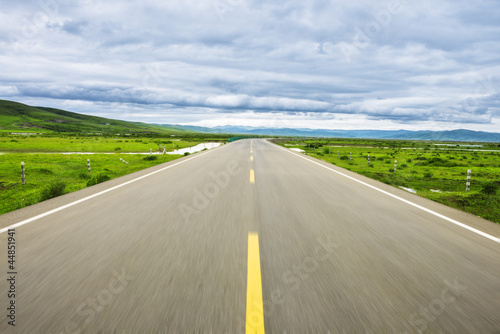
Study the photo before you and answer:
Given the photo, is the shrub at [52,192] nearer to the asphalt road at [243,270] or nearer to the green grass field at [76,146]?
the asphalt road at [243,270]

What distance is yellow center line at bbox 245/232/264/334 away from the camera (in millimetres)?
2553

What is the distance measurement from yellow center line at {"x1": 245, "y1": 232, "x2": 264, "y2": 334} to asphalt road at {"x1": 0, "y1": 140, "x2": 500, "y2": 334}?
62 mm

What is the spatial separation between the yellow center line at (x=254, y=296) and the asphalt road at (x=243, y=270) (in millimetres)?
62

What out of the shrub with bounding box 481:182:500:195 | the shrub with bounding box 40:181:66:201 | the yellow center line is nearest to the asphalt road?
the yellow center line

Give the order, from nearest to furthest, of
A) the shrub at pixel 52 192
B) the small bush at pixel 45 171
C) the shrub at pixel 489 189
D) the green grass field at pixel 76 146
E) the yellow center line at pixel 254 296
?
the yellow center line at pixel 254 296 < the shrub at pixel 52 192 < the shrub at pixel 489 189 < the small bush at pixel 45 171 < the green grass field at pixel 76 146

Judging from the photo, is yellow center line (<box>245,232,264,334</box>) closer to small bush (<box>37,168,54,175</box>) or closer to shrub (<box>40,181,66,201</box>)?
shrub (<box>40,181,66,201</box>)

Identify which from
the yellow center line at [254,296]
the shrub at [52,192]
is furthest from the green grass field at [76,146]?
the yellow center line at [254,296]

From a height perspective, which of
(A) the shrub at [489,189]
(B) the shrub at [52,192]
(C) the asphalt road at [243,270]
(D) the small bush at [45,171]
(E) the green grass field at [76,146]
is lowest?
(E) the green grass field at [76,146]

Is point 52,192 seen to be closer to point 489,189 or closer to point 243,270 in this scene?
point 243,270

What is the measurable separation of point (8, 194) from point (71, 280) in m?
10.5

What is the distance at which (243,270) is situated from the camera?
359cm

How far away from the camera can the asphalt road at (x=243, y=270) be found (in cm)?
266

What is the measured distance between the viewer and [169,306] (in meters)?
2.81

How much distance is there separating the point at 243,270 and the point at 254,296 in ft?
2.01
